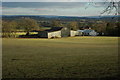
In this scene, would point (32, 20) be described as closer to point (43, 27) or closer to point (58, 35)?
point (43, 27)

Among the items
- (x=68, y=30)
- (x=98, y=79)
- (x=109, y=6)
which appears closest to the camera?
(x=109, y=6)

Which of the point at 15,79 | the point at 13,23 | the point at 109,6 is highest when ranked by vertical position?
the point at 13,23

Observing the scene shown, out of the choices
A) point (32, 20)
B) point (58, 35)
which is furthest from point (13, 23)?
point (58, 35)

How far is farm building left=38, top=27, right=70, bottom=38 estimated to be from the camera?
73.3 metres

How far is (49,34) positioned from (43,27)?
17.0 feet

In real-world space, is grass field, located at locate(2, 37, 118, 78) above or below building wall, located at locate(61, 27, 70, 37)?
below

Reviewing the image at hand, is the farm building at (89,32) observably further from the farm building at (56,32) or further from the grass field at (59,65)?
the grass field at (59,65)

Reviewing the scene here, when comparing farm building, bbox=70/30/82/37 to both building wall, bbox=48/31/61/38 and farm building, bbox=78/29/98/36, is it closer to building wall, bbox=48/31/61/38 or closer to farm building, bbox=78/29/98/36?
farm building, bbox=78/29/98/36

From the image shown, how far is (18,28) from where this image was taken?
229ft

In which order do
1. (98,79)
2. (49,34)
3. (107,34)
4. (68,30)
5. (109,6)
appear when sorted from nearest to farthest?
(109,6) < (98,79) < (107,34) < (49,34) < (68,30)

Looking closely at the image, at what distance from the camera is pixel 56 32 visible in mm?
77188

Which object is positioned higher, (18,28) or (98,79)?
(18,28)

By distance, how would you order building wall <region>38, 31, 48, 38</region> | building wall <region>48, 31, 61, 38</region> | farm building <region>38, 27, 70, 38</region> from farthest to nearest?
building wall <region>48, 31, 61, 38</region> < farm building <region>38, 27, 70, 38</region> < building wall <region>38, 31, 48, 38</region>

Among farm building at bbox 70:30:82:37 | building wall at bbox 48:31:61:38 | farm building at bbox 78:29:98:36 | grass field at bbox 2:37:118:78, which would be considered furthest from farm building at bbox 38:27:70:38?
grass field at bbox 2:37:118:78
